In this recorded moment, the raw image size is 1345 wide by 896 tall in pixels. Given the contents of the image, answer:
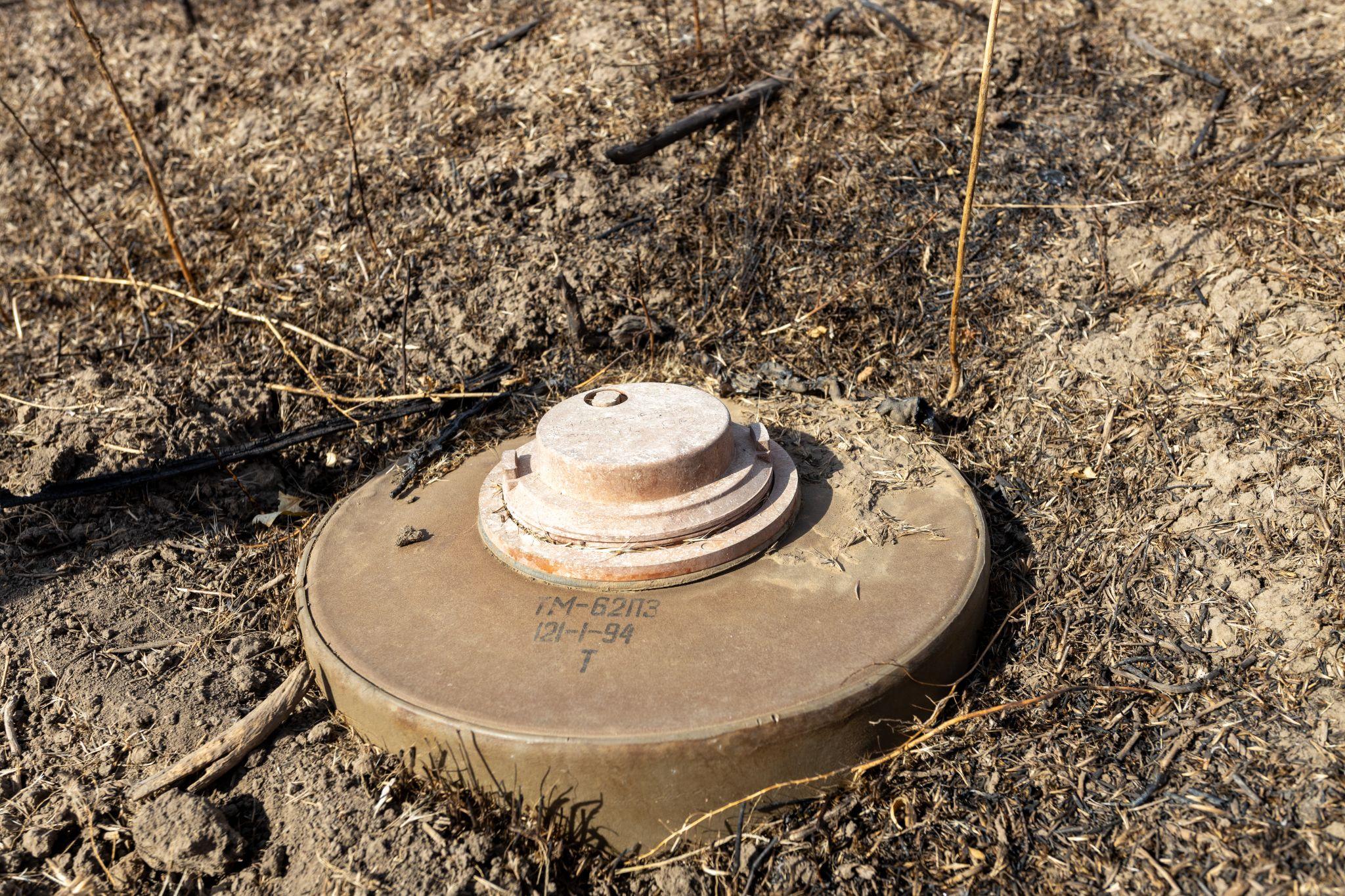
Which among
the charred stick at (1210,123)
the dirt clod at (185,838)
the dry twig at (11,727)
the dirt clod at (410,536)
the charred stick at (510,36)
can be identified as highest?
the charred stick at (510,36)

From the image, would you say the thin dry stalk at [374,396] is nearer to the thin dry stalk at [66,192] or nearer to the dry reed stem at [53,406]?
the dry reed stem at [53,406]

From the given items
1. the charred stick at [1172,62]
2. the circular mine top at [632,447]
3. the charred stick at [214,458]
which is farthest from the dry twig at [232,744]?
the charred stick at [1172,62]

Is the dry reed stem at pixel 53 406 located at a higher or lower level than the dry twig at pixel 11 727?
higher

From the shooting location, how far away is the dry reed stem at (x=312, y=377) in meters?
4.33

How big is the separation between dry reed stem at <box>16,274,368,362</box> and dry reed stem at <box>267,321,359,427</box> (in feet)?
0.23

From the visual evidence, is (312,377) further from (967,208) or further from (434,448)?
(967,208)

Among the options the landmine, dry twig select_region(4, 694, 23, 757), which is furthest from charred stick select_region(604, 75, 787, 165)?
dry twig select_region(4, 694, 23, 757)

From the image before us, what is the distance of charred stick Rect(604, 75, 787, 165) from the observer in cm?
499

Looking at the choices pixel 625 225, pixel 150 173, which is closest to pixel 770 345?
pixel 625 225

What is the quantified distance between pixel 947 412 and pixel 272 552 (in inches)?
119

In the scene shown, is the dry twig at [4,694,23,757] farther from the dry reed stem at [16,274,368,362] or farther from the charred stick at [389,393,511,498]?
the dry reed stem at [16,274,368,362]

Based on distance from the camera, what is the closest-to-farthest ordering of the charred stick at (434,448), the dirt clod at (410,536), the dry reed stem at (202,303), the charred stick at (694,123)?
the dirt clod at (410,536)
the charred stick at (434,448)
the dry reed stem at (202,303)
the charred stick at (694,123)

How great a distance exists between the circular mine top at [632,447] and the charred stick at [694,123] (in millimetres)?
2229

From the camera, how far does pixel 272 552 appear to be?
148 inches
